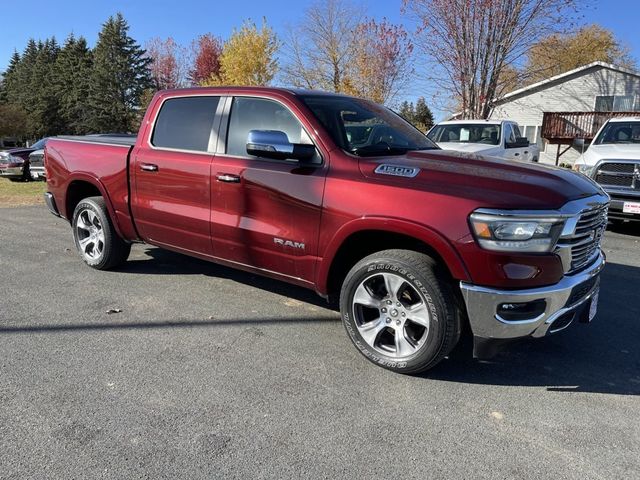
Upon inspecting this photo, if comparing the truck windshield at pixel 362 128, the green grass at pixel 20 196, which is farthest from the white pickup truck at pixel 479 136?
the green grass at pixel 20 196

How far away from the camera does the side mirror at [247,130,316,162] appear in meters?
3.55

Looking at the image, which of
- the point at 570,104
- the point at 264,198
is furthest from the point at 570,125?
the point at 264,198

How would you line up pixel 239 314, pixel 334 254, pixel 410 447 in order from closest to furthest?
1. pixel 410 447
2. pixel 334 254
3. pixel 239 314

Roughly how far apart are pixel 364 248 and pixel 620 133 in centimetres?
790

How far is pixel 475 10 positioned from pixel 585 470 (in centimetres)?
1878

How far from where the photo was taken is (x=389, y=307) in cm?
337

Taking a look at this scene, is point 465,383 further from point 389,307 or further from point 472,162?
point 472,162

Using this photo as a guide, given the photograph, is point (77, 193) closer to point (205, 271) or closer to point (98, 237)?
point (98, 237)

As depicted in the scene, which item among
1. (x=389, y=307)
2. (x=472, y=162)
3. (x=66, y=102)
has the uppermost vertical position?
(x=66, y=102)

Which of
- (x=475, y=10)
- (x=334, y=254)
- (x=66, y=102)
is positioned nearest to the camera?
(x=334, y=254)

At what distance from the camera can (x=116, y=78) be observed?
51.5m

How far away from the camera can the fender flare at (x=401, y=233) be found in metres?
2.98

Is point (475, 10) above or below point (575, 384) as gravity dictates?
above

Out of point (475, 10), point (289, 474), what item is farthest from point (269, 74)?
point (289, 474)
